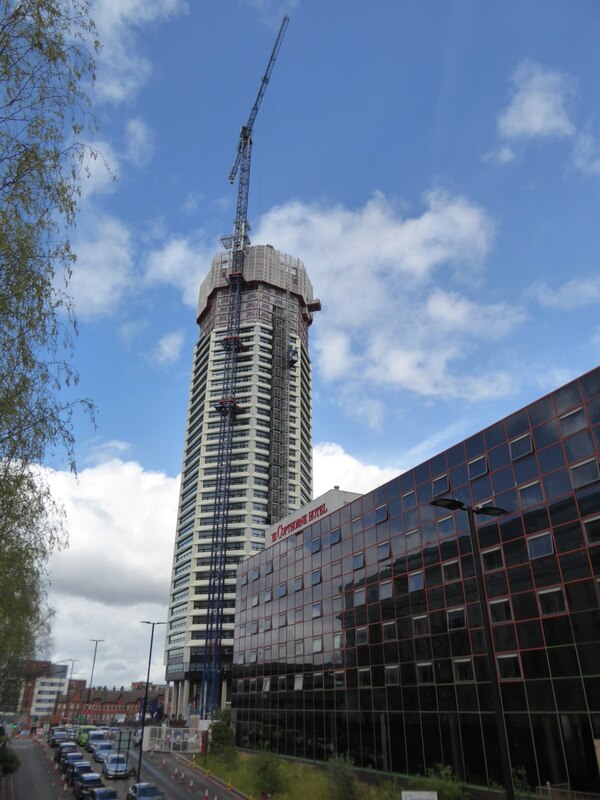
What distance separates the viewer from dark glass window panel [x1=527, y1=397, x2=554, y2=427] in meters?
35.5

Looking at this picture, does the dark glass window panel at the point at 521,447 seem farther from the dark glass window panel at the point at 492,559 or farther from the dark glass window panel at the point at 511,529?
the dark glass window panel at the point at 492,559

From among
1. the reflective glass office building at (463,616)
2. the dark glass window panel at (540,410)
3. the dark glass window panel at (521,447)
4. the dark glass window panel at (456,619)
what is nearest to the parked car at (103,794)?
the reflective glass office building at (463,616)

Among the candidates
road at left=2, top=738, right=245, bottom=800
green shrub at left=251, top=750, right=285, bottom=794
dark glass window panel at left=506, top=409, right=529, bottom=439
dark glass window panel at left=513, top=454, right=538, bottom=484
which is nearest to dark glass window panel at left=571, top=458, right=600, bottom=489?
dark glass window panel at left=513, top=454, right=538, bottom=484

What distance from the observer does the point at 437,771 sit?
37.8 meters

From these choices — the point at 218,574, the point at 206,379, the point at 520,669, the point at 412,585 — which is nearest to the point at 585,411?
the point at 520,669

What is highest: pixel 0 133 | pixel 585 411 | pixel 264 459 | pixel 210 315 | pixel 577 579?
pixel 210 315

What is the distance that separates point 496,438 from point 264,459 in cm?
9494

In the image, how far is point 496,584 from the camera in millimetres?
35781

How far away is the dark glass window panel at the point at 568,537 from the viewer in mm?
31516

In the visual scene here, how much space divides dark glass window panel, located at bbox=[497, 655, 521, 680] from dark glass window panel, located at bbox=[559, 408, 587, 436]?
44.6 ft

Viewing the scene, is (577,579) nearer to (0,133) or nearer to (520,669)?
(520,669)

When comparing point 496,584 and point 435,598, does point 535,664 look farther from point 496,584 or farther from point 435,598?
point 435,598

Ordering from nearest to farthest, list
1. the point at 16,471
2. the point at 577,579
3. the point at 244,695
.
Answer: the point at 16,471, the point at 577,579, the point at 244,695

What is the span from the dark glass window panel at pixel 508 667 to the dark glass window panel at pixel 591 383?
52.3 feet
